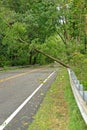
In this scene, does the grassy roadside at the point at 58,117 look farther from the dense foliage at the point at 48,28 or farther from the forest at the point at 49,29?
the dense foliage at the point at 48,28

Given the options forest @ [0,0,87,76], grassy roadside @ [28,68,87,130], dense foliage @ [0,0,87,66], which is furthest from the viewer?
dense foliage @ [0,0,87,66]

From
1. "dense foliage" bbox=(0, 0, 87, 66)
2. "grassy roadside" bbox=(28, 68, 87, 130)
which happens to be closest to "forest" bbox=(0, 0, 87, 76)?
"dense foliage" bbox=(0, 0, 87, 66)

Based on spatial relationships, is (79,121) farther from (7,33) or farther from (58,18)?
(7,33)

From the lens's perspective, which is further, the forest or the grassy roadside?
Result: the forest

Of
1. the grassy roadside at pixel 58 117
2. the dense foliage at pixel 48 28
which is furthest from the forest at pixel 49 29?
the grassy roadside at pixel 58 117

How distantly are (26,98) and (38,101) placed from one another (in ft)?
3.83

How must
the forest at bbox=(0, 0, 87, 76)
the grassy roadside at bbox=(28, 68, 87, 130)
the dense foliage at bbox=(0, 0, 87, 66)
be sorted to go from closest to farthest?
the grassy roadside at bbox=(28, 68, 87, 130), the forest at bbox=(0, 0, 87, 76), the dense foliage at bbox=(0, 0, 87, 66)

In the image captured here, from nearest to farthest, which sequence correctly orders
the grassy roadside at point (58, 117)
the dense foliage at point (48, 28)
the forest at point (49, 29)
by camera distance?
1. the grassy roadside at point (58, 117)
2. the forest at point (49, 29)
3. the dense foliage at point (48, 28)

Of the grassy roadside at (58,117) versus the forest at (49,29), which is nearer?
the grassy roadside at (58,117)

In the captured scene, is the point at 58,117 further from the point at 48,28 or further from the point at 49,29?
the point at 49,29

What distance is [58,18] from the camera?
2511 cm

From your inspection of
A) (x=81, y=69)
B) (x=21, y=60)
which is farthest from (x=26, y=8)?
(x=21, y=60)

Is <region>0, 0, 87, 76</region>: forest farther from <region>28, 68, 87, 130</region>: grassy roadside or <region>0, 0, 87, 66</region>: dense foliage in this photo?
<region>28, 68, 87, 130</region>: grassy roadside

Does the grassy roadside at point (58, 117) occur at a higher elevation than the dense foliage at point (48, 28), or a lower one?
lower
